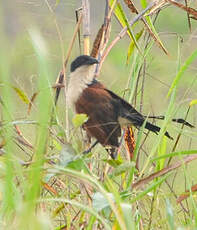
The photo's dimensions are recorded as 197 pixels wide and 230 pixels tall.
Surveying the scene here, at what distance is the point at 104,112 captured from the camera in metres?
1.63

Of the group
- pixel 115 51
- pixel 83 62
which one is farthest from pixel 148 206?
pixel 115 51

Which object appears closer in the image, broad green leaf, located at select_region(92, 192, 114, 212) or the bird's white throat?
broad green leaf, located at select_region(92, 192, 114, 212)

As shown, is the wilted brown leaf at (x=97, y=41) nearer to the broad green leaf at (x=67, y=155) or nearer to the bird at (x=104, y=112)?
the bird at (x=104, y=112)

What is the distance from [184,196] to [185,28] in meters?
2.52

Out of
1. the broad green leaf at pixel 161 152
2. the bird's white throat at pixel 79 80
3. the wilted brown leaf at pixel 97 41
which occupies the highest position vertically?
the wilted brown leaf at pixel 97 41

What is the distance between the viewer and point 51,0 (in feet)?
6.26

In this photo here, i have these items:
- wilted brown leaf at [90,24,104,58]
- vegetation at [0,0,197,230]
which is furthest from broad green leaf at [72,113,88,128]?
wilted brown leaf at [90,24,104,58]

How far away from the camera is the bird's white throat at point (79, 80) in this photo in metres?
1.70

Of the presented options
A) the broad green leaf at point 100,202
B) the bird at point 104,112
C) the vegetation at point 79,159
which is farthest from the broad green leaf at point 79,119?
the bird at point 104,112

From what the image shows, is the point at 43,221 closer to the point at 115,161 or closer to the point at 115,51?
the point at 115,161

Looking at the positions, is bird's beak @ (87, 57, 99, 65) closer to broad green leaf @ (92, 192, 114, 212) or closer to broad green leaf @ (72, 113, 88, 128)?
broad green leaf @ (72, 113, 88, 128)

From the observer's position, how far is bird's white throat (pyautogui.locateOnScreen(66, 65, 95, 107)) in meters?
1.70

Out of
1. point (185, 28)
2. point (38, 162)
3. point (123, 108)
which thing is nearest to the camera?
point (38, 162)

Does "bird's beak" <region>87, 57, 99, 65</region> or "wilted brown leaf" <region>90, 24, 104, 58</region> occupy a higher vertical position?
"wilted brown leaf" <region>90, 24, 104, 58</region>
